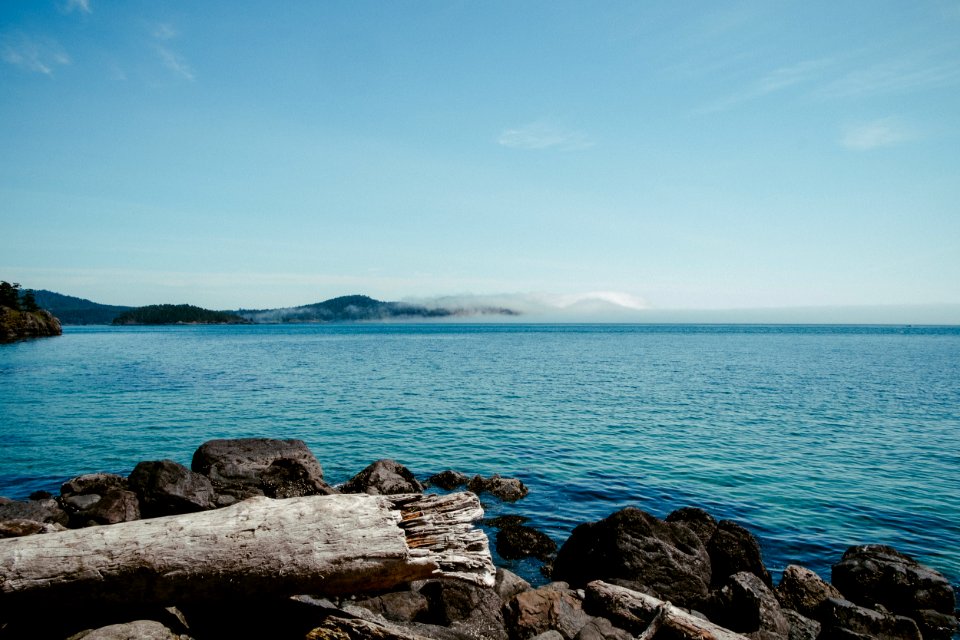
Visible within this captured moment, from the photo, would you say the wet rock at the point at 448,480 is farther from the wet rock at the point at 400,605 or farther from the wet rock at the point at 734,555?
the wet rock at the point at 400,605

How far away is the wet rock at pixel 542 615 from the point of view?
8.22 meters

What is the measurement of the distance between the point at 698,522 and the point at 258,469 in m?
11.3

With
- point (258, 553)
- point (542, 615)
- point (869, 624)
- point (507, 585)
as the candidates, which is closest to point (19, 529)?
point (258, 553)

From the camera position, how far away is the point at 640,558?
10.3m

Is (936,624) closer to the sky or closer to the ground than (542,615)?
closer to the ground

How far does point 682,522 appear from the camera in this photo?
1211cm

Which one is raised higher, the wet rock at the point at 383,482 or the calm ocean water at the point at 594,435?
the wet rock at the point at 383,482

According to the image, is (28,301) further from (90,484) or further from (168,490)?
(168,490)

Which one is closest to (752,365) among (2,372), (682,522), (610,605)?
(682,522)

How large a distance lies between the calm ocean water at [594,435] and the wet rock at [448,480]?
1.31m

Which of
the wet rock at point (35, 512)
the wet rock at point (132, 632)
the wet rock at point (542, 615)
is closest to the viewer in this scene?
the wet rock at point (132, 632)

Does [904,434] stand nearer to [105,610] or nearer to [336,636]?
[336,636]

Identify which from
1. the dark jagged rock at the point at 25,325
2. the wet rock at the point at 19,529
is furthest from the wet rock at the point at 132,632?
the dark jagged rock at the point at 25,325

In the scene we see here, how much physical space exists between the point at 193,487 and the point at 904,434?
28.9 meters
